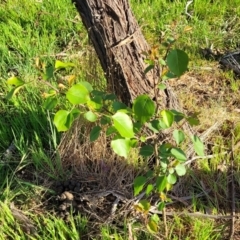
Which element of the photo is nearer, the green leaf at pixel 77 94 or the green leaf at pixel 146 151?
the green leaf at pixel 77 94

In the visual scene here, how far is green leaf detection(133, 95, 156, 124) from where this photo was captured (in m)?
1.27

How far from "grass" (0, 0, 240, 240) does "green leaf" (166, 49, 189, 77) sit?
1.49 feet

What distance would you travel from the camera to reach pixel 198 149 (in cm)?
148

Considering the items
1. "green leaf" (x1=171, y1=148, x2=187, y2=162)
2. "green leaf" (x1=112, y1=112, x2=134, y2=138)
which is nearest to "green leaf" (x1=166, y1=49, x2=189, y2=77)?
"green leaf" (x1=112, y1=112, x2=134, y2=138)

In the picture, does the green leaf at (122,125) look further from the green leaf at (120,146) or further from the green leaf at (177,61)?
the green leaf at (177,61)

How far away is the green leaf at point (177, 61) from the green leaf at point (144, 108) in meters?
0.11

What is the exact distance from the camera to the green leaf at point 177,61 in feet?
4.13

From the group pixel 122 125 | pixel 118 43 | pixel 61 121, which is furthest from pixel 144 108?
pixel 118 43

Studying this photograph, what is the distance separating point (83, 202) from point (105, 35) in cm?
76

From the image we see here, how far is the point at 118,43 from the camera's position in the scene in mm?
1950

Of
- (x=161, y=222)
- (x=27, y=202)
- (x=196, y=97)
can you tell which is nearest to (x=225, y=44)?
(x=196, y=97)

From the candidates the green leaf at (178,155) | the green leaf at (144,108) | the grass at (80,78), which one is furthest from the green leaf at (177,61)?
the grass at (80,78)

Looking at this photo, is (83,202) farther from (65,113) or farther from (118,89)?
(65,113)

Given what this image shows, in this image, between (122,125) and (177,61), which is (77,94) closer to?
(122,125)
